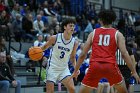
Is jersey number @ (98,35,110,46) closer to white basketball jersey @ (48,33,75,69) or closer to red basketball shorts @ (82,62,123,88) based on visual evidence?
red basketball shorts @ (82,62,123,88)

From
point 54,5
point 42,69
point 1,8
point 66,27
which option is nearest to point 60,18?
point 54,5

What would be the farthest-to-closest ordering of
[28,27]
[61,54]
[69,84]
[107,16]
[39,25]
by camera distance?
[39,25], [28,27], [61,54], [69,84], [107,16]

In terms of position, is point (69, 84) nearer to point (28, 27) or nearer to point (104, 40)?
point (104, 40)

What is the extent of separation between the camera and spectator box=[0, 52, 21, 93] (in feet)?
34.8

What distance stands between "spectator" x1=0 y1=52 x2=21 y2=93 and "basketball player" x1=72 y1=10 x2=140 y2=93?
13.6 feet

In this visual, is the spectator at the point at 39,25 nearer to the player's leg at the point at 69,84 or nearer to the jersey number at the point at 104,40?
the player's leg at the point at 69,84

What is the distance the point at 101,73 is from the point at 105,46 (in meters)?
0.46

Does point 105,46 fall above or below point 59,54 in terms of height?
above

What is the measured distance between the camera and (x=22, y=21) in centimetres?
1595

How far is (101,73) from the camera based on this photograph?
676cm

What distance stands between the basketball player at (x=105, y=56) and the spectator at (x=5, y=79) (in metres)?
4.15

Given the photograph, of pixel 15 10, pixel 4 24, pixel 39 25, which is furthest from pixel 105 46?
pixel 15 10

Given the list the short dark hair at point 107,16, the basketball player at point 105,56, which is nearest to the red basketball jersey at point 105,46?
the basketball player at point 105,56

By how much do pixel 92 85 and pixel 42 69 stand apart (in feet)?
20.6
